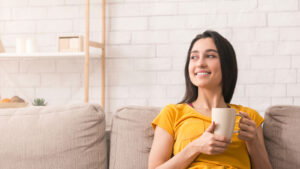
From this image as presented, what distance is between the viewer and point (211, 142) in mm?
1284

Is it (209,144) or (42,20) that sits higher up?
(42,20)

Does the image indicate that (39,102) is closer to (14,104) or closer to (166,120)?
(14,104)

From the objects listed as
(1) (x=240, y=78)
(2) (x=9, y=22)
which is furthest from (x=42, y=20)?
(1) (x=240, y=78)

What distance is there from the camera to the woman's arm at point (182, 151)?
129 cm

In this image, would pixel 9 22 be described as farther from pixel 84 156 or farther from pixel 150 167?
pixel 150 167

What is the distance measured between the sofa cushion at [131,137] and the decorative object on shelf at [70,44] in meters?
1.13

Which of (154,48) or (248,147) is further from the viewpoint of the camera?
(154,48)

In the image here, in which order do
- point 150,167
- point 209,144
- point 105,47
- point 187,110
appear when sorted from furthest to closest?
point 105,47 → point 187,110 → point 150,167 → point 209,144

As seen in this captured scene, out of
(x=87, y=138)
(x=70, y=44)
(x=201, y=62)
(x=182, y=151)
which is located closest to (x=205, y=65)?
(x=201, y=62)

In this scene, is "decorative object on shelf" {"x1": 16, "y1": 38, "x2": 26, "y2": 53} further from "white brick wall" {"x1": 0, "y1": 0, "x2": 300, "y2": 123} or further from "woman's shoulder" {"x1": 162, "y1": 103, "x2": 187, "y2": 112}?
"woman's shoulder" {"x1": 162, "y1": 103, "x2": 187, "y2": 112}

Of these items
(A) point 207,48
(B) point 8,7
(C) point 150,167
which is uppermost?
(B) point 8,7

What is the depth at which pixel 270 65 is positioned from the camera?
267 cm

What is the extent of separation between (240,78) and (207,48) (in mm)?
1161

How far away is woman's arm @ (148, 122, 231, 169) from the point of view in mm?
1286
